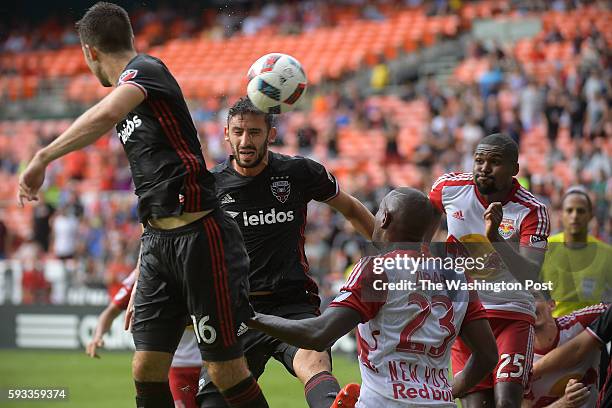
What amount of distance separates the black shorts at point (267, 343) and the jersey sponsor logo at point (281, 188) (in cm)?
62

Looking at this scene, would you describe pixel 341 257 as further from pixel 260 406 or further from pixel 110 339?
pixel 260 406

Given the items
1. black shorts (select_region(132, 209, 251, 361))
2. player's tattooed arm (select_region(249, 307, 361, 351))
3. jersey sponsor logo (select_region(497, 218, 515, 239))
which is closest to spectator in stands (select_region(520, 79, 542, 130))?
jersey sponsor logo (select_region(497, 218, 515, 239))

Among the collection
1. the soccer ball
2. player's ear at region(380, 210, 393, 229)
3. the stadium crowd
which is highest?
the soccer ball

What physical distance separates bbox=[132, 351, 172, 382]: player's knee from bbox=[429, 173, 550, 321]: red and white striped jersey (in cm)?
196

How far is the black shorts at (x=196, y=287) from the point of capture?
5383mm

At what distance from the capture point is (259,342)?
20.6 ft

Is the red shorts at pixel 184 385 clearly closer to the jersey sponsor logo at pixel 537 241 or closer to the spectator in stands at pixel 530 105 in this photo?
the jersey sponsor logo at pixel 537 241

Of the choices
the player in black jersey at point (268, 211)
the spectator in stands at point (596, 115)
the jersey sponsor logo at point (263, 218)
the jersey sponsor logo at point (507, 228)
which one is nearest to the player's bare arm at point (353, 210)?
the player in black jersey at point (268, 211)

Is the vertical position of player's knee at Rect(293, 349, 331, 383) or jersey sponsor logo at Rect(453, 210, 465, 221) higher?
jersey sponsor logo at Rect(453, 210, 465, 221)

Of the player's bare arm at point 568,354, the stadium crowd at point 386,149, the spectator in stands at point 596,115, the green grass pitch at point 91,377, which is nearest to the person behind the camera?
the player's bare arm at point 568,354

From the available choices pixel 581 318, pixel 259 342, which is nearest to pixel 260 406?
pixel 259 342

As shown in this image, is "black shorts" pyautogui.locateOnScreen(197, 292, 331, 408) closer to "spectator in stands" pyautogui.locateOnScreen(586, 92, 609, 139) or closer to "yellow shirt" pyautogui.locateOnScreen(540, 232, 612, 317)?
"yellow shirt" pyautogui.locateOnScreen(540, 232, 612, 317)

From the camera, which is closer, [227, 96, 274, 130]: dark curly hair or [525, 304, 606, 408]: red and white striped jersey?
[227, 96, 274, 130]: dark curly hair

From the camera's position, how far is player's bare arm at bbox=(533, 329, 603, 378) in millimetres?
6059
